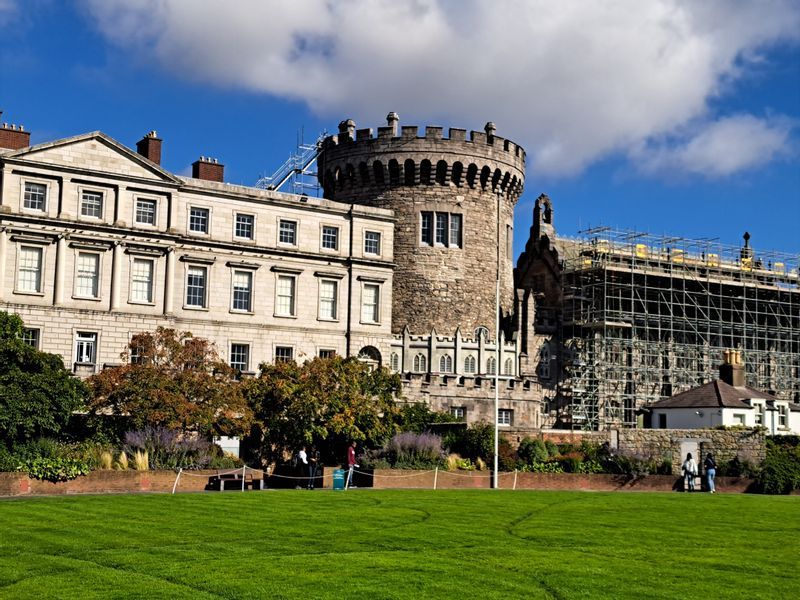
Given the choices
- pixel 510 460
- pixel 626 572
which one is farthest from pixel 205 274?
pixel 626 572

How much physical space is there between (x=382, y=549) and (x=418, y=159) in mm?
44711

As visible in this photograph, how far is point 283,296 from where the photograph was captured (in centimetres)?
5712

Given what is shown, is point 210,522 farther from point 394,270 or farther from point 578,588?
point 394,270

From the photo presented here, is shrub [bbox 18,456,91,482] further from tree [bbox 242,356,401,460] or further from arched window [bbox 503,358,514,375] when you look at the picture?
arched window [bbox 503,358,514,375]

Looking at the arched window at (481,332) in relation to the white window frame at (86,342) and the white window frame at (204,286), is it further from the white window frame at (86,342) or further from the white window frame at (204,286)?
the white window frame at (86,342)

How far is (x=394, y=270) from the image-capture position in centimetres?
6344

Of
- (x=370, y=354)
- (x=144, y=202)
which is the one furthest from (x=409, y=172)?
(x=144, y=202)

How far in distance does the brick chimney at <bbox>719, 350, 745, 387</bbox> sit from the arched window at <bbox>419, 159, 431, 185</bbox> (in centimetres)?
2069

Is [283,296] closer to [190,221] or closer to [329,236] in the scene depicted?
[329,236]

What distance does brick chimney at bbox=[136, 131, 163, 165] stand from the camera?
5494 cm

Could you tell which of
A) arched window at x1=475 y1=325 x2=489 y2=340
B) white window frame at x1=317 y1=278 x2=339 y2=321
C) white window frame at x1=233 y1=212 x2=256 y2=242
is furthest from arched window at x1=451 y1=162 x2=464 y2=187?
white window frame at x1=233 y1=212 x2=256 y2=242

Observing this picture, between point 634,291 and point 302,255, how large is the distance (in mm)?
23079

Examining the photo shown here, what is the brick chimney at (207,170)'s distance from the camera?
57.2m

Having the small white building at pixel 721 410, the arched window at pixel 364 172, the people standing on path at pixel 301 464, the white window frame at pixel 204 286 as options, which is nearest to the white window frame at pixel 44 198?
the white window frame at pixel 204 286
